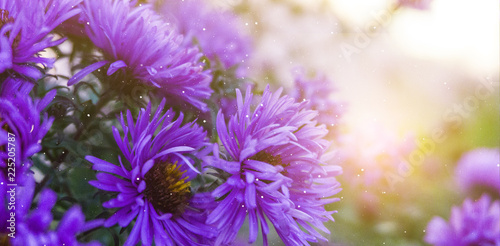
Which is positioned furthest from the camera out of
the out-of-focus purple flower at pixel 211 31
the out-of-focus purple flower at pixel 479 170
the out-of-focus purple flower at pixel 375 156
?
the out-of-focus purple flower at pixel 479 170

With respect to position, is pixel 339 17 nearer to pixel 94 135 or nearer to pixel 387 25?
pixel 387 25

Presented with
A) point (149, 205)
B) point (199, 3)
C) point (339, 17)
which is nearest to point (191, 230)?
point (149, 205)

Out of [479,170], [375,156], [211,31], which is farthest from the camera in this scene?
[479,170]

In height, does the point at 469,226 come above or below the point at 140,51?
above

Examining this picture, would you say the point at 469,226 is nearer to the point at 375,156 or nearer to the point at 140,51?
A: the point at 375,156

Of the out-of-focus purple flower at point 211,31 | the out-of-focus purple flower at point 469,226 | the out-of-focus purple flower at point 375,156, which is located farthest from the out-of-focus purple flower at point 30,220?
the out-of-focus purple flower at point 469,226

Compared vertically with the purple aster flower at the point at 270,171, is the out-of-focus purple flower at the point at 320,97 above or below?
above

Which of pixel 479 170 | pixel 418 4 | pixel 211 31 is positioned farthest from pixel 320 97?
pixel 479 170

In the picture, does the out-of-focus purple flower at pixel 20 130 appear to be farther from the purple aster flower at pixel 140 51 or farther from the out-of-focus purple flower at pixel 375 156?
the out-of-focus purple flower at pixel 375 156
